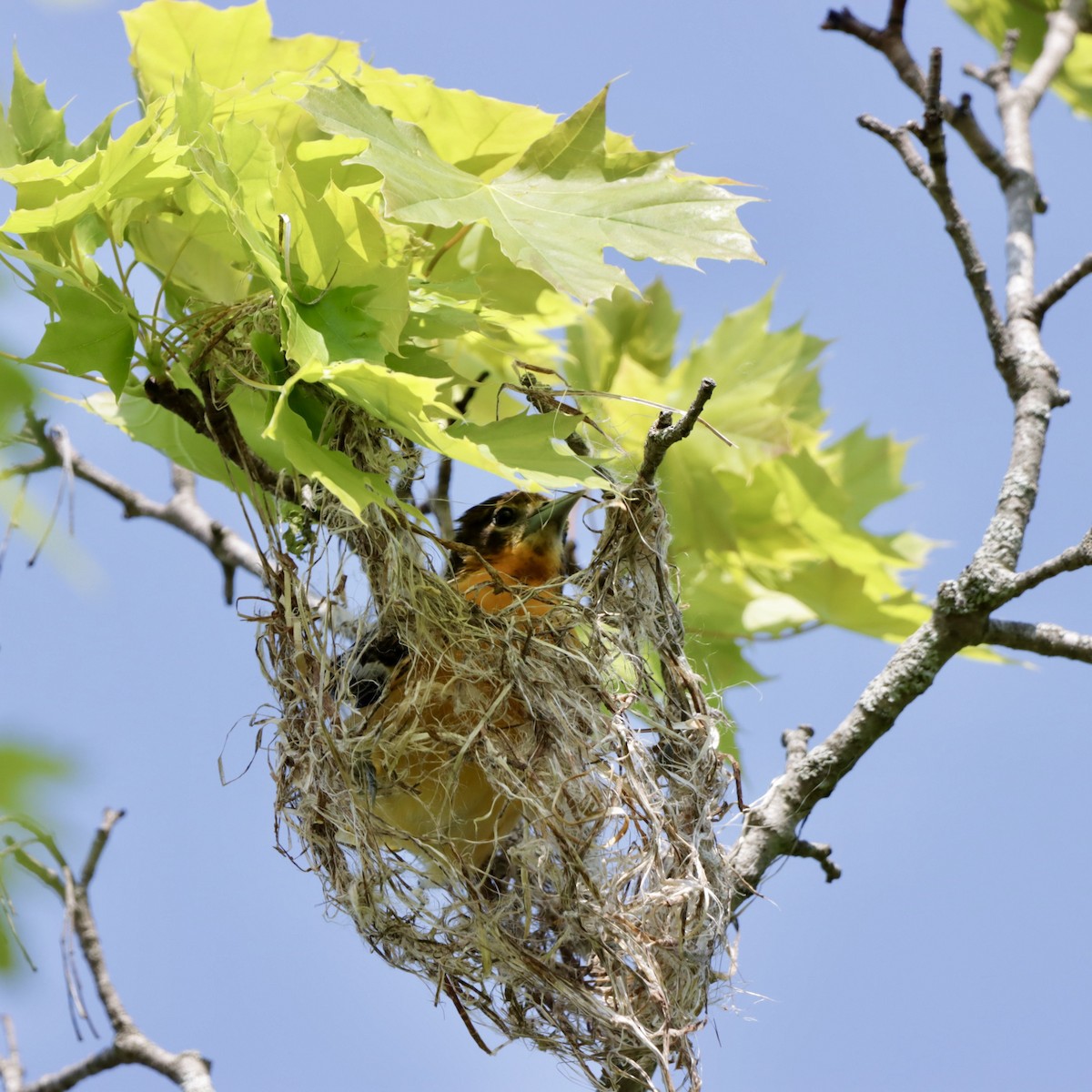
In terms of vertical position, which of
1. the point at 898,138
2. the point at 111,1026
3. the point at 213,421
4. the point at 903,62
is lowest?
the point at 111,1026

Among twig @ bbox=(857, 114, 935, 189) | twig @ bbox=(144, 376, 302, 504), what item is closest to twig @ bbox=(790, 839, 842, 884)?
twig @ bbox=(144, 376, 302, 504)

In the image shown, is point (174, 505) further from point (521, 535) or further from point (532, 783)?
point (532, 783)

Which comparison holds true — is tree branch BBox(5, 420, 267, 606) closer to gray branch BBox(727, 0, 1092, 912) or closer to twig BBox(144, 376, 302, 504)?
twig BBox(144, 376, 302, 504)

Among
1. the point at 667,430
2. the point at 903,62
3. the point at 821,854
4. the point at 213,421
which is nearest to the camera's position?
the point at 667,430

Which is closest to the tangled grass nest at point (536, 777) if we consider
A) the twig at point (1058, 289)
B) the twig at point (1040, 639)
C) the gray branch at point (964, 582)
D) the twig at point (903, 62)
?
the gray branch at point (964, 582)

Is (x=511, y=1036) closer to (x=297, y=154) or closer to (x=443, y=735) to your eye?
→ (x=443, y=735)

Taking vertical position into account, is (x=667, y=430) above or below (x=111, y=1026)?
above

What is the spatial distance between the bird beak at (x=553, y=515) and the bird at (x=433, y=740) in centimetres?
23

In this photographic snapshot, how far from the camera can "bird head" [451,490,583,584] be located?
8.97 ft

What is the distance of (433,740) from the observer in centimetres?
215

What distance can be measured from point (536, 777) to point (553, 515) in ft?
2.49

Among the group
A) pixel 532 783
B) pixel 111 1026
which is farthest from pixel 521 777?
pixel 111 1026

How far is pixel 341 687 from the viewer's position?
85.4 inches

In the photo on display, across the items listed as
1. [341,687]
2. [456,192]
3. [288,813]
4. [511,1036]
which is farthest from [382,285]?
[511,1036]
